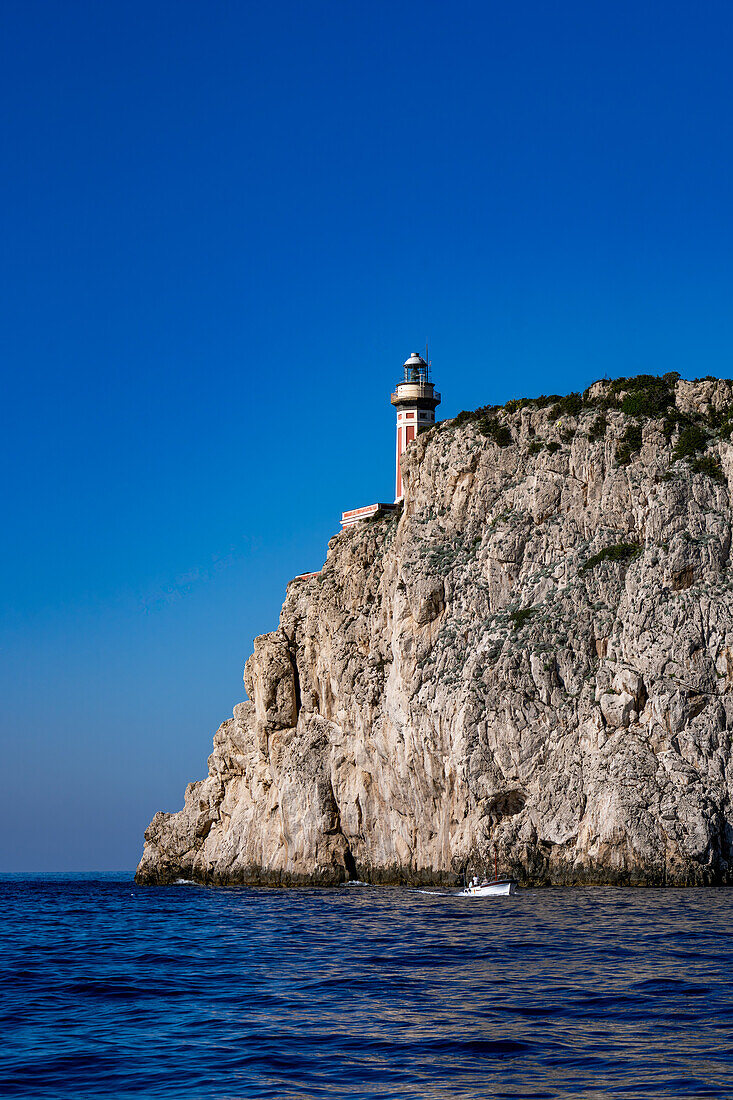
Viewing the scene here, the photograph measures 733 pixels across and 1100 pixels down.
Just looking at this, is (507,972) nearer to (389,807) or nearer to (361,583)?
(389,807)

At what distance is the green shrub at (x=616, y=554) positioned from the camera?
60531 mm

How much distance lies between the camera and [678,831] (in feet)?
164

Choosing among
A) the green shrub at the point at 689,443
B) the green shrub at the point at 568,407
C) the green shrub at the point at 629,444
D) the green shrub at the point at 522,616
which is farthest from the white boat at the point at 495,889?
the green shrub at the point at 568,407

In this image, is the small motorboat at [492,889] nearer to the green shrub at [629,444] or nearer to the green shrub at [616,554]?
the green shrub at [616,554]

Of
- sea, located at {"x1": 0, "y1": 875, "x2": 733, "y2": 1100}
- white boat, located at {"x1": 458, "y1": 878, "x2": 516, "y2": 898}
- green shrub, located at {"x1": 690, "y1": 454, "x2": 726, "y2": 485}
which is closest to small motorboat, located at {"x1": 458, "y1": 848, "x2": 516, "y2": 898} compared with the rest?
white boat, located at {"x1": 458, "y1": 878, "x2": 516, "y2": 898}

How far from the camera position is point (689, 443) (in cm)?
6131

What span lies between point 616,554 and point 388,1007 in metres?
42.0

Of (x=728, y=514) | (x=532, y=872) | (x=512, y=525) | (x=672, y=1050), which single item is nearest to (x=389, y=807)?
(x=532, y=872)

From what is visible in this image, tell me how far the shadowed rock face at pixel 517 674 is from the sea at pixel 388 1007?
42.3 feet

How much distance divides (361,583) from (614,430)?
784 inches

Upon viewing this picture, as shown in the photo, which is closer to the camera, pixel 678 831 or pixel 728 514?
pixel 678 831

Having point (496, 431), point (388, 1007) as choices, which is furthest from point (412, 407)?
point (388, 1007)

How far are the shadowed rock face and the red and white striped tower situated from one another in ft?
26.5

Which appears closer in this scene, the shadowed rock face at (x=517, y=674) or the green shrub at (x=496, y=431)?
the shadowed rock face at (x=517, y=674)
